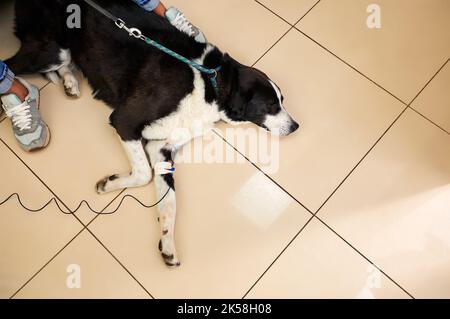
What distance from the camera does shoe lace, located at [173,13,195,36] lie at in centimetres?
189

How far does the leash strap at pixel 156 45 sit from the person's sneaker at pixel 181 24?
218 millimetres

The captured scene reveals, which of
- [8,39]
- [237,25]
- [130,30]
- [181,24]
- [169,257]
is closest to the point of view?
[130,30]

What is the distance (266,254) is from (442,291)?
754 millimetres

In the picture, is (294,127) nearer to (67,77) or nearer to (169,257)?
(169,257)

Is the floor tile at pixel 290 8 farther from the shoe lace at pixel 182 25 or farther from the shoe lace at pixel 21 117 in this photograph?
the shoe lace at pixel 21 117

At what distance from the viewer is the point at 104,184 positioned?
1.80 m

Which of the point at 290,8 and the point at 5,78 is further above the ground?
the point at 290,8

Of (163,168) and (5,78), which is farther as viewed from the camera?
(163,168)

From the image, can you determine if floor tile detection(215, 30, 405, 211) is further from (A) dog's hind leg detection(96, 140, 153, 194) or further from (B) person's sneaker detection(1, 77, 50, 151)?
(B) person's sneaker detection(1, 77, 50, 151)

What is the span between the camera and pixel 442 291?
1753 mm

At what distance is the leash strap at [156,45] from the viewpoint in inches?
63.4

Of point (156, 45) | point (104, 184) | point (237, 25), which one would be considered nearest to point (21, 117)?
point (104, 184)

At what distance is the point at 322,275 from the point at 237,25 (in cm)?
131

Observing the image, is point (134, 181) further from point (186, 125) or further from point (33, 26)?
point (33, 26)
